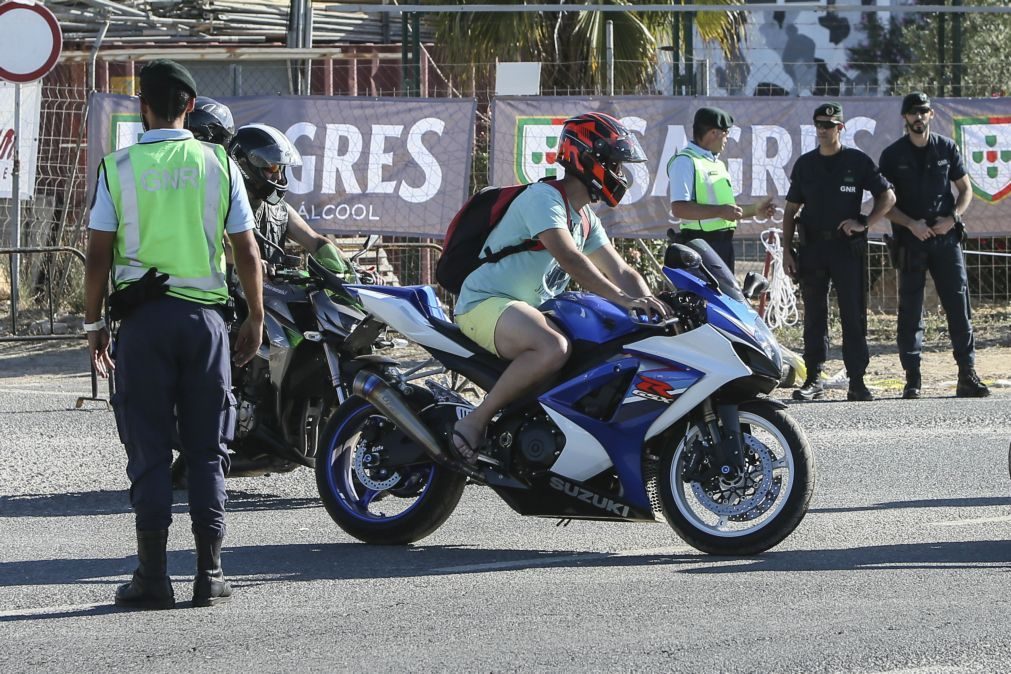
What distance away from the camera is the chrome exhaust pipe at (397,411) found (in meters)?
6.70

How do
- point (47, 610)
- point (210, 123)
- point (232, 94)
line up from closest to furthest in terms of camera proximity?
point (47, 610), point (210, 123), point (232, 94)

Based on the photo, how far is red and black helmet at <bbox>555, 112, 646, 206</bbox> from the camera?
6688 millimetres

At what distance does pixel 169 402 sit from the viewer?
225 inches

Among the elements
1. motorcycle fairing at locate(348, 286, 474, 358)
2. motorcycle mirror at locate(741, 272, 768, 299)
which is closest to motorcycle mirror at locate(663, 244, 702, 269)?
motorcycle mirror at locate(741, 272, 768, 299)

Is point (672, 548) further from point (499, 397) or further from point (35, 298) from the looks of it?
point (35, 298)

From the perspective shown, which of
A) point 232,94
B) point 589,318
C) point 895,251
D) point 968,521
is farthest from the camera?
point 232,94

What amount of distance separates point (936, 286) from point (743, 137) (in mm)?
2989

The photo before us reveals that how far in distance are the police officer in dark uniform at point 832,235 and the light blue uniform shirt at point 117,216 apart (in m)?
6.46

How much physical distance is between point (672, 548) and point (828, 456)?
269 cm

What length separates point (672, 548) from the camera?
6730 millimetres

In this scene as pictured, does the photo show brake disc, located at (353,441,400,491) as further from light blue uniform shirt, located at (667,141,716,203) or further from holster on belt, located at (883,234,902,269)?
holster on belt, located at (883,234,902,269)

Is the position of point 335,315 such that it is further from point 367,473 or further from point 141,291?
point 141,291

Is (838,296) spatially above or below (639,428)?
above

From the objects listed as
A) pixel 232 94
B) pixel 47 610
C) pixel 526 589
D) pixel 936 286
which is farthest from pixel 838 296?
pixel 232 94
